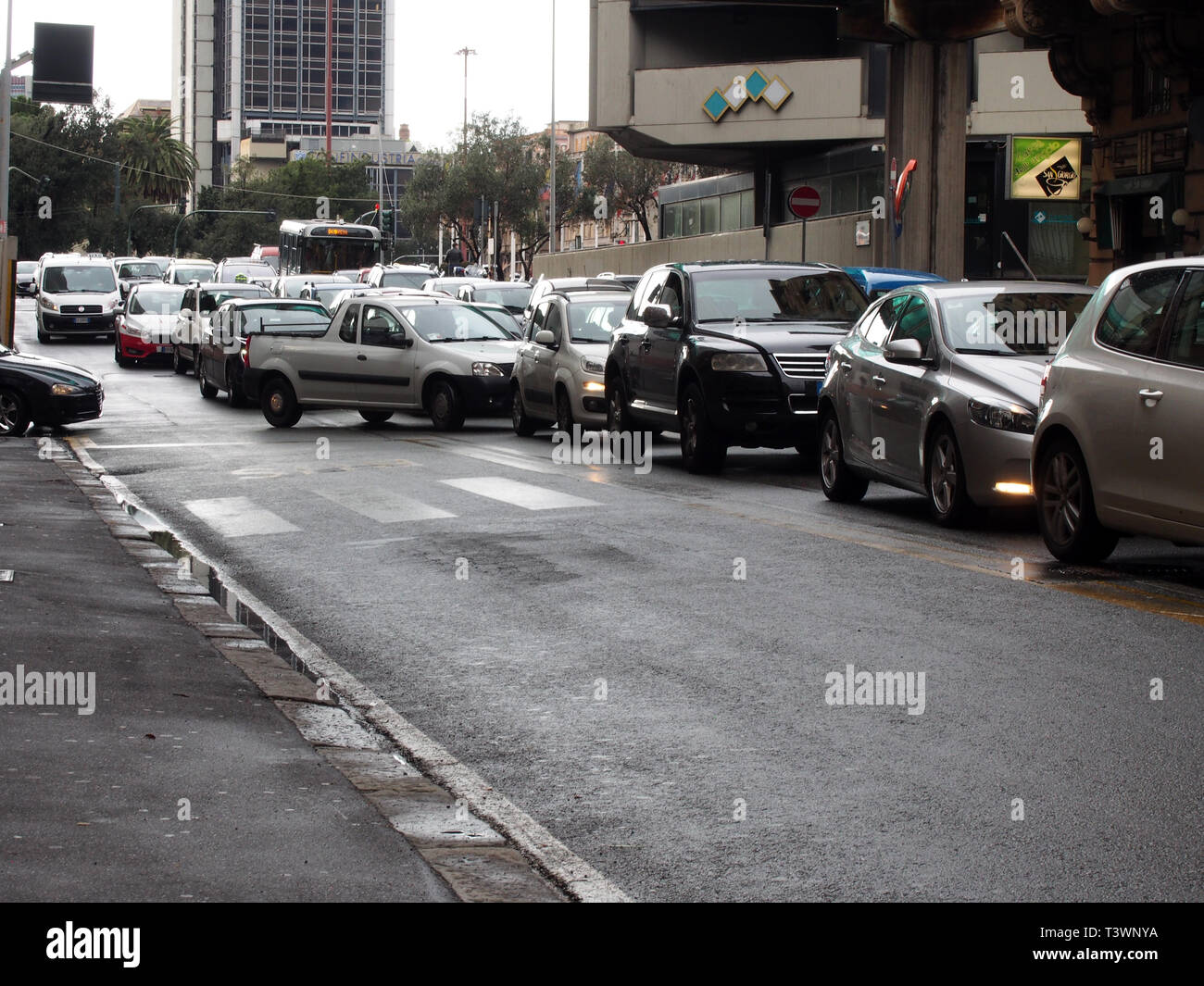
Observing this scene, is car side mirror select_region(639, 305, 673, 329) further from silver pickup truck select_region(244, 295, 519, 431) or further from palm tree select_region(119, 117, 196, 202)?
palm tree select_region(119, 117, 196, 202)

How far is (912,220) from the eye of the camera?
3266cm

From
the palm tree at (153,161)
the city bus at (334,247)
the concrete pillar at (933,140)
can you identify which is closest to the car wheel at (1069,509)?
the concrete pillar at (933,140)

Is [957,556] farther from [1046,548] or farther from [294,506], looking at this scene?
[294,506]

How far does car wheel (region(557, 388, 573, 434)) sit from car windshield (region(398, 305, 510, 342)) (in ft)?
10.6

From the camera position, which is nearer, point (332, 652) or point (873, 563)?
point (332, 652)

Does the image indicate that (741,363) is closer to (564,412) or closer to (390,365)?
(564,412)

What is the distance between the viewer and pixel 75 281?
164 feet

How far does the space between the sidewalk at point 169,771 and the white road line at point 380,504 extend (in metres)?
3.67

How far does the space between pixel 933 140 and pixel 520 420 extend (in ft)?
41.3

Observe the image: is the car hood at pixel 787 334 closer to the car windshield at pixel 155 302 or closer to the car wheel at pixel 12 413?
the car wheel at pixel 12 413

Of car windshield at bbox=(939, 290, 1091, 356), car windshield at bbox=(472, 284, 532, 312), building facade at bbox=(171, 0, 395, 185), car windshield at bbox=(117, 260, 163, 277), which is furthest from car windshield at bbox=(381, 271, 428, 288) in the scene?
building facade at bbox=(171, 0, 395, 185)

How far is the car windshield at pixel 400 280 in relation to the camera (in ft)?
146
